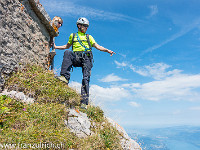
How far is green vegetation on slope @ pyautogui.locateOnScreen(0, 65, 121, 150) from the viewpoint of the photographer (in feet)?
11.0

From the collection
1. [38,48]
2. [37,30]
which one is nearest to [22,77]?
[38,48]

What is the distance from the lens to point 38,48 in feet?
23.0

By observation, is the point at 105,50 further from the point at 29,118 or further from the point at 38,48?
the point at 29,118

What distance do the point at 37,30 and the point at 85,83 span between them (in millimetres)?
3456

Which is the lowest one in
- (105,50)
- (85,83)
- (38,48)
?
(85,83)

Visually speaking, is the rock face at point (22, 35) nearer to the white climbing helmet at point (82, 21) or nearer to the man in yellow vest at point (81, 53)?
the man in yellow vest at point (81, 53)

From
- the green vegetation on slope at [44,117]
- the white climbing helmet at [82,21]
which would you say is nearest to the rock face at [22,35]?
the green vegetation on slope at [44,117]

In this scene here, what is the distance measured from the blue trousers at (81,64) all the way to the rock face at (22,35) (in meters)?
1.47

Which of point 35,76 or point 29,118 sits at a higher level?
point 35,76

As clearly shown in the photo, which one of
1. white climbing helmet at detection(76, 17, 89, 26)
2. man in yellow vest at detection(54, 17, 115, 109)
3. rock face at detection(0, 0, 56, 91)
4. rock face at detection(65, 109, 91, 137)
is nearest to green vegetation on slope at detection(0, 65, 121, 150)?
rock face at detection(65, 109, 91, 137)

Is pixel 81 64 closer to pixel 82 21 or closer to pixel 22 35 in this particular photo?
pixel 82 21

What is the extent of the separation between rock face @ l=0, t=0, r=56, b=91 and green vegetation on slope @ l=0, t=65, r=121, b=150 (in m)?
0.47

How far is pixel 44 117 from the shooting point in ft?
13.3

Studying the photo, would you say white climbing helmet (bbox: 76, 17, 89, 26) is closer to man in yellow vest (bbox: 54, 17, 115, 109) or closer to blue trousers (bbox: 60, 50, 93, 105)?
man in yellow vest (bbox: 54, 17, 115, 109)
